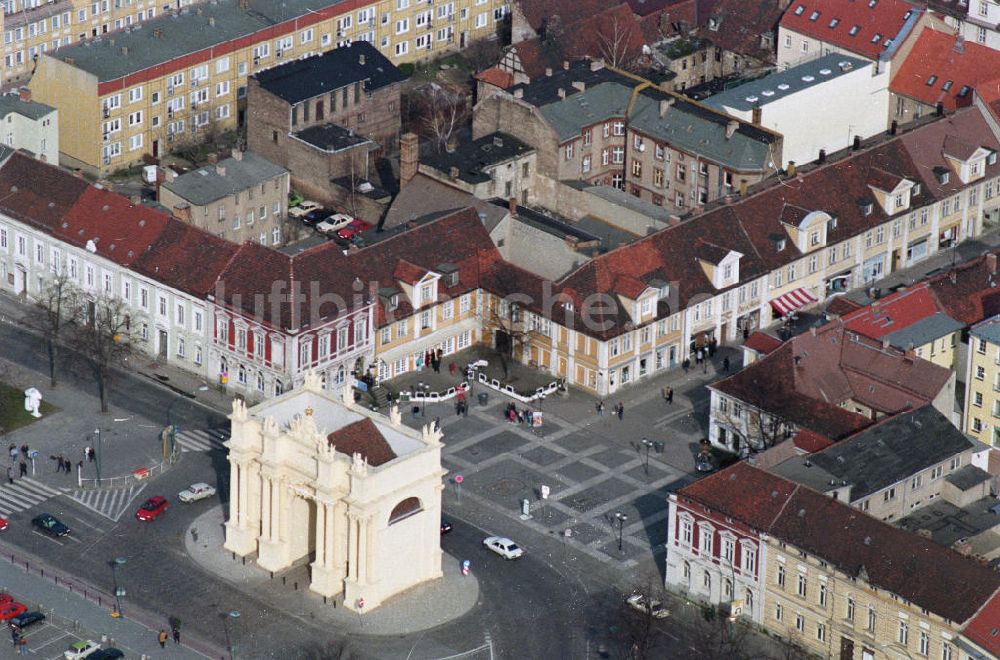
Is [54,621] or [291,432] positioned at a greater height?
[291,432]

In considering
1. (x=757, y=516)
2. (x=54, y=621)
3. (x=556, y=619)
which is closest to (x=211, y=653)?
(x=54, y=621)

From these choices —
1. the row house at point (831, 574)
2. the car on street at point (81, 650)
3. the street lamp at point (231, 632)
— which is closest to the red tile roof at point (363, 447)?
the street lamp at point (231, 632)

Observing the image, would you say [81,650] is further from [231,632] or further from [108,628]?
[231,632]

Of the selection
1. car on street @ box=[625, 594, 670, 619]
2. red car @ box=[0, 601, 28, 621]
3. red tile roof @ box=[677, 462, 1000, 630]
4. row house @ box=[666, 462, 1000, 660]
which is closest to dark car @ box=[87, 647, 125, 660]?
red car @ box=[0, 601, 28, 621]

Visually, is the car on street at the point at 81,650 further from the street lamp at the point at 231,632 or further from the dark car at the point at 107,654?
the street lamp at the point at 231,632

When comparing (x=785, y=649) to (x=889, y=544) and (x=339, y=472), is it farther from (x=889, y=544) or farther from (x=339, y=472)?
(x=339, y=472)

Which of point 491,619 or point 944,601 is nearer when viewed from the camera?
point 944,601

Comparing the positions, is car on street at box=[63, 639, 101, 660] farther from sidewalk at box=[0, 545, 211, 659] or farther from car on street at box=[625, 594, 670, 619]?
car on street at box=[625, 594, 670, 619]
